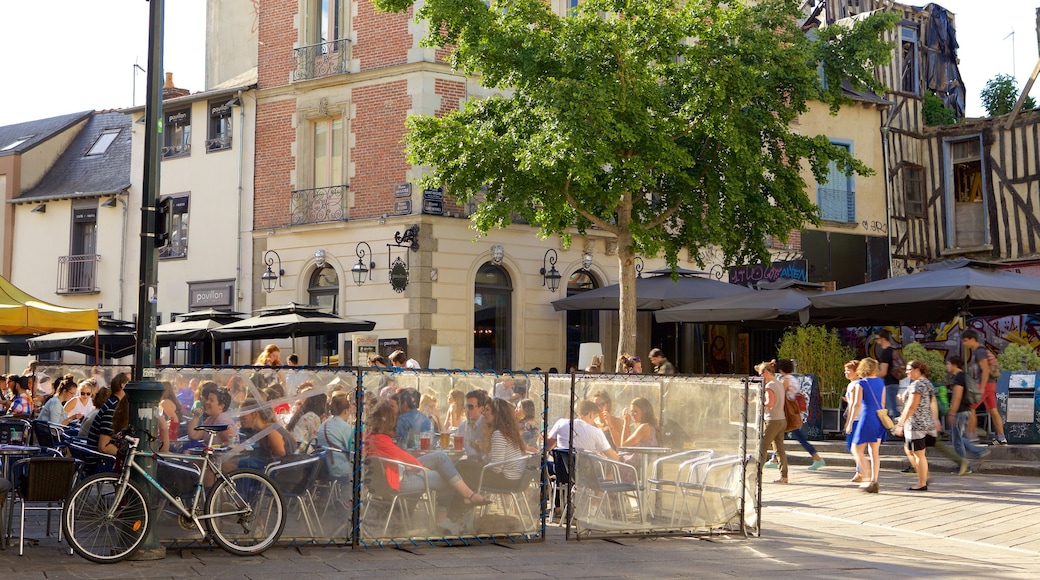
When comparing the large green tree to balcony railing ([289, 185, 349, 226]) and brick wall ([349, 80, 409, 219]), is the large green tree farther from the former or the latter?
balcony railing ([289, 185, 349, 226])

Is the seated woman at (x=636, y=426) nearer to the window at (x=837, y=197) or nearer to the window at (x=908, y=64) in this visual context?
the window at (x=837, y=197)

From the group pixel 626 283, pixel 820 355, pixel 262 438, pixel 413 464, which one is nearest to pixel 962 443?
pixel 820 355

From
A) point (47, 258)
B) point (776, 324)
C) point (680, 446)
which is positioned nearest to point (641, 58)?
point (776, 324)

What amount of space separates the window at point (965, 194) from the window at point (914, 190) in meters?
0.72

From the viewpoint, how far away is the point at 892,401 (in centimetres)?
1548

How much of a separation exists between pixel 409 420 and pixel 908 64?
1079 inches

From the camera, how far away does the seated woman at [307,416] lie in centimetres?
861

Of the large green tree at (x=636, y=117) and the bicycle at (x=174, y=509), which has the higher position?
the large green tree at (x=636, y=117)

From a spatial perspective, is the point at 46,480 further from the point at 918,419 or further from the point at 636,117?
the point at 636,117

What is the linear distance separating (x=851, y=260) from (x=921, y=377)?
18.6 meters

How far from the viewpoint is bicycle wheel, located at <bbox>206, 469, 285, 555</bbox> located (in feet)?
27.5

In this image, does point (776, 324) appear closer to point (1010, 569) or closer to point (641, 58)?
point (641, 58)

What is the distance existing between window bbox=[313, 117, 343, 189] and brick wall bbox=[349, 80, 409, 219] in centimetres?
50

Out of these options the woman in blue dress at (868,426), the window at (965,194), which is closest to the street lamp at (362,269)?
the woman in blue dress at (868,426)
